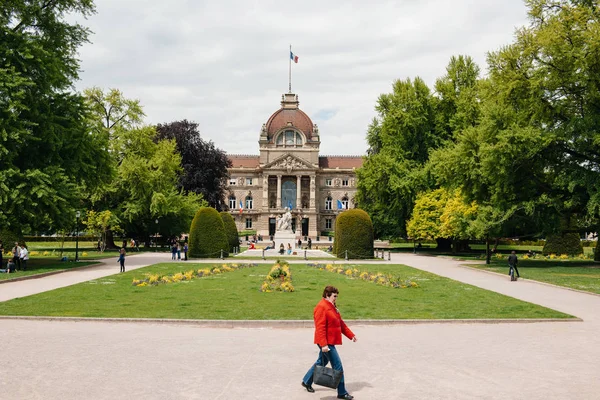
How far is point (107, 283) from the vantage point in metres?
21.3

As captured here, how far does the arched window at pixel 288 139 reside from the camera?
111 metres

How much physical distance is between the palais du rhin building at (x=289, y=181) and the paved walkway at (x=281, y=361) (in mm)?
92727

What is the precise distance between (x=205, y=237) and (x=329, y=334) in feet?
105

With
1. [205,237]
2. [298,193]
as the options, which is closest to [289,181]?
[298,193]

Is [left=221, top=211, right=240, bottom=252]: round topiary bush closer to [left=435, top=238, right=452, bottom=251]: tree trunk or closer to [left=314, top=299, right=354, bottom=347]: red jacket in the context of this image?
[left=435, top=238, right=452, bottom=251]: tree trunk

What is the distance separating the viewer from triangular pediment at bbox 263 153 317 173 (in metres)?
107

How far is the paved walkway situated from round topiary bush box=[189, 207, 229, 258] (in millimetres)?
25414

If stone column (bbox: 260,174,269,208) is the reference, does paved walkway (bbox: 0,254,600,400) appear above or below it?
below

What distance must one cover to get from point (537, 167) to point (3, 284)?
28.5 metres

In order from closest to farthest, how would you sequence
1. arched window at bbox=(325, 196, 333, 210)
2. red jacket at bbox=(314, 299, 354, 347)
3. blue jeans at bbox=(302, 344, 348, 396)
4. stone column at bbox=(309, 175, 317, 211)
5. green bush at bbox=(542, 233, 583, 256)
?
1. blue jeans at bbox=(302, 344, 348, 396)
2. red jacket at bbox=(314, 299, 354, 347)
3. green bush at bbox=(542, 233, 583, 256)
4. stone column at bbox=(309, 175, 317, 211)
5. arched window at bbox=(325, 196, 333, 210)

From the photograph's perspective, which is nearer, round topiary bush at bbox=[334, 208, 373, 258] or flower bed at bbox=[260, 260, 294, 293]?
flower bed at bbox=[260, 260, 294, 293]

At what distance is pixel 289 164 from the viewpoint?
108 metres

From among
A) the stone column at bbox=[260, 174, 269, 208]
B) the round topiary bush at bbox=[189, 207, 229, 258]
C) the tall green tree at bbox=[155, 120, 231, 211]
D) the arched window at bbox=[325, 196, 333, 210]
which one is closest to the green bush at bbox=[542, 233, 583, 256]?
the round topiary bush at bbox=[189, 207, 229, 258]

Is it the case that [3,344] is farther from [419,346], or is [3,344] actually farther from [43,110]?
[43,110]
